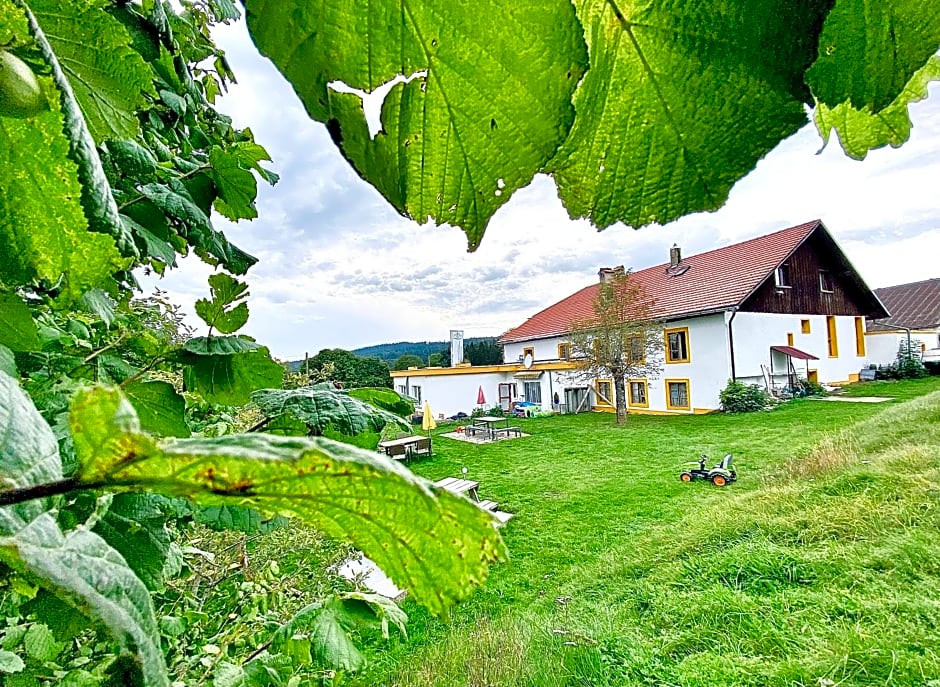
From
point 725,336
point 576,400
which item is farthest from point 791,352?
point 576,400

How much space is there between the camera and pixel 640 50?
1.04ft

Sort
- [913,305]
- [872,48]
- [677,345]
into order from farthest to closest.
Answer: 1. [913,305]
2. [677,345]
3. [872,48]

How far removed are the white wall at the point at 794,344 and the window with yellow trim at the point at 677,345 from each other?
117 centimetres

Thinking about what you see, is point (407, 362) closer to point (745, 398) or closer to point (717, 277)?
point (717, 277)

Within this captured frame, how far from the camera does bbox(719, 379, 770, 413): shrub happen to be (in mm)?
11656

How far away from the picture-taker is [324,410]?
0.72 meters

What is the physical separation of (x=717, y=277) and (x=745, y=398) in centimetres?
341

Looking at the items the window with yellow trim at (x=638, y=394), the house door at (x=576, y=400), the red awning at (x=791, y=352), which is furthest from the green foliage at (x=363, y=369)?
the red awning at (x=791, y=352)

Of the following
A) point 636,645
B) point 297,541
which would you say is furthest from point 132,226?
point 636,645

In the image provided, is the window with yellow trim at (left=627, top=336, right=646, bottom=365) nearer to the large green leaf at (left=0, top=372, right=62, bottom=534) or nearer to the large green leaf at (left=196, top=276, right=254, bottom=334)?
the large green leaf at (left=196, top=276, right=254, bottom=334)

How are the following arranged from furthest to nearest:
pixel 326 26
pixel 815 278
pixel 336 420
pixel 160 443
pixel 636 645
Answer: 1. pixel 815 278
2. pixel 636 645
3. pixel 336 420
4. pixel 326 26
5. pixel 160 443

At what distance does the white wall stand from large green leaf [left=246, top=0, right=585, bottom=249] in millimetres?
13173

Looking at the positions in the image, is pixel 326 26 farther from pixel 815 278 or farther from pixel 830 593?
pixel 815 278

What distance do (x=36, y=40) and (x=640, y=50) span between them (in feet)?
1.05
